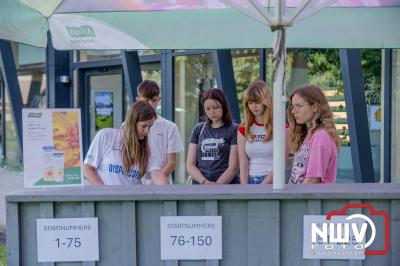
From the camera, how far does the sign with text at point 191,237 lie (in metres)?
2.73

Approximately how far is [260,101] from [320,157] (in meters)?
0.82

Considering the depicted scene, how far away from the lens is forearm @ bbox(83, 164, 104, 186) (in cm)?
365

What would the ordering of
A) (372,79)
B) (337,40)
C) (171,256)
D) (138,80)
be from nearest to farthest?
(171,256), (337,40), (372,79), (138,80)

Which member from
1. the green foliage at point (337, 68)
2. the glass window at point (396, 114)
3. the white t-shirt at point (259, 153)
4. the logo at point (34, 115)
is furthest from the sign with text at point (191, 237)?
the green foliage at point (337, 68)

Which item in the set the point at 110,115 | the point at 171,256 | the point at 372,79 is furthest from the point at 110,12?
the point at 110,115

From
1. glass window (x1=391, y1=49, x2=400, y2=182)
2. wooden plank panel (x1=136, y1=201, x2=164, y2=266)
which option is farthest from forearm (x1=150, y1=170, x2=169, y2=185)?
glass window (x1=391, y1=49, x2=400, y2=182)

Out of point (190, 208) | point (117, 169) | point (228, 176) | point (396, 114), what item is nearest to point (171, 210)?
point (190, 208)

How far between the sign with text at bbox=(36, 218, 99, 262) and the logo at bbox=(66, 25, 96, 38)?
1.56 m

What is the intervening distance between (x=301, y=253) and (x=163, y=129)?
1.91 m

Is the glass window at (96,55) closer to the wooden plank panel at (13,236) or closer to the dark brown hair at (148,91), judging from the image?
the dark brown hair at (148,91)

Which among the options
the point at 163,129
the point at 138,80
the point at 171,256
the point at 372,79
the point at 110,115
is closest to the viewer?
the point at 171,256

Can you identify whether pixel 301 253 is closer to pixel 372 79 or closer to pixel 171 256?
pixel 171 256

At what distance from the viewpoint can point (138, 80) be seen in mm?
9438

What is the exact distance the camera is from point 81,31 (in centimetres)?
381
